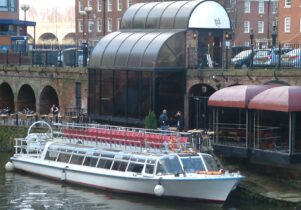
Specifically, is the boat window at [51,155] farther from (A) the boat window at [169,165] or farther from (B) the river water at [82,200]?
(A) the boat window at [169,165]

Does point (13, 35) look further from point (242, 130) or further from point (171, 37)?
point (242, 130)

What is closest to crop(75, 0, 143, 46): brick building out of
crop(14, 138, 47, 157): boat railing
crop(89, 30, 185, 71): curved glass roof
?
crop(89, 30, 185, 71): curved glass roof

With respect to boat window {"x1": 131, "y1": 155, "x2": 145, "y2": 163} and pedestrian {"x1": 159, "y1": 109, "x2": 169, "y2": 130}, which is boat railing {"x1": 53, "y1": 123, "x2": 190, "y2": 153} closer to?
→ boat window {"x1": 131, "y1": 155, "x2": 145, "y2": 163}

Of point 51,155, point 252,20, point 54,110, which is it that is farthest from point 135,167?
point 252,20

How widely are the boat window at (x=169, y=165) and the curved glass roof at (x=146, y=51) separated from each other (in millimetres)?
9750

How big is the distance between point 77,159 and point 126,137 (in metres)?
3.09

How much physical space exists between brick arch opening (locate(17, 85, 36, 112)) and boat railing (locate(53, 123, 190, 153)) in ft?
51.9

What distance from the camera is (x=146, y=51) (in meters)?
44.8

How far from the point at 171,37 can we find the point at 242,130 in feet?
29.1

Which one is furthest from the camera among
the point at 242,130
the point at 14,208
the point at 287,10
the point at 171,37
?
the point at 287,10

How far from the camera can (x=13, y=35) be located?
2864 inches

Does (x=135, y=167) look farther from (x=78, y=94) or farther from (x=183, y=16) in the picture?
(x=78, y=94)

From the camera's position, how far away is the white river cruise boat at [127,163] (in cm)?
3434

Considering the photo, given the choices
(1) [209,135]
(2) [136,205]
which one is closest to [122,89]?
(1) [209,135]
